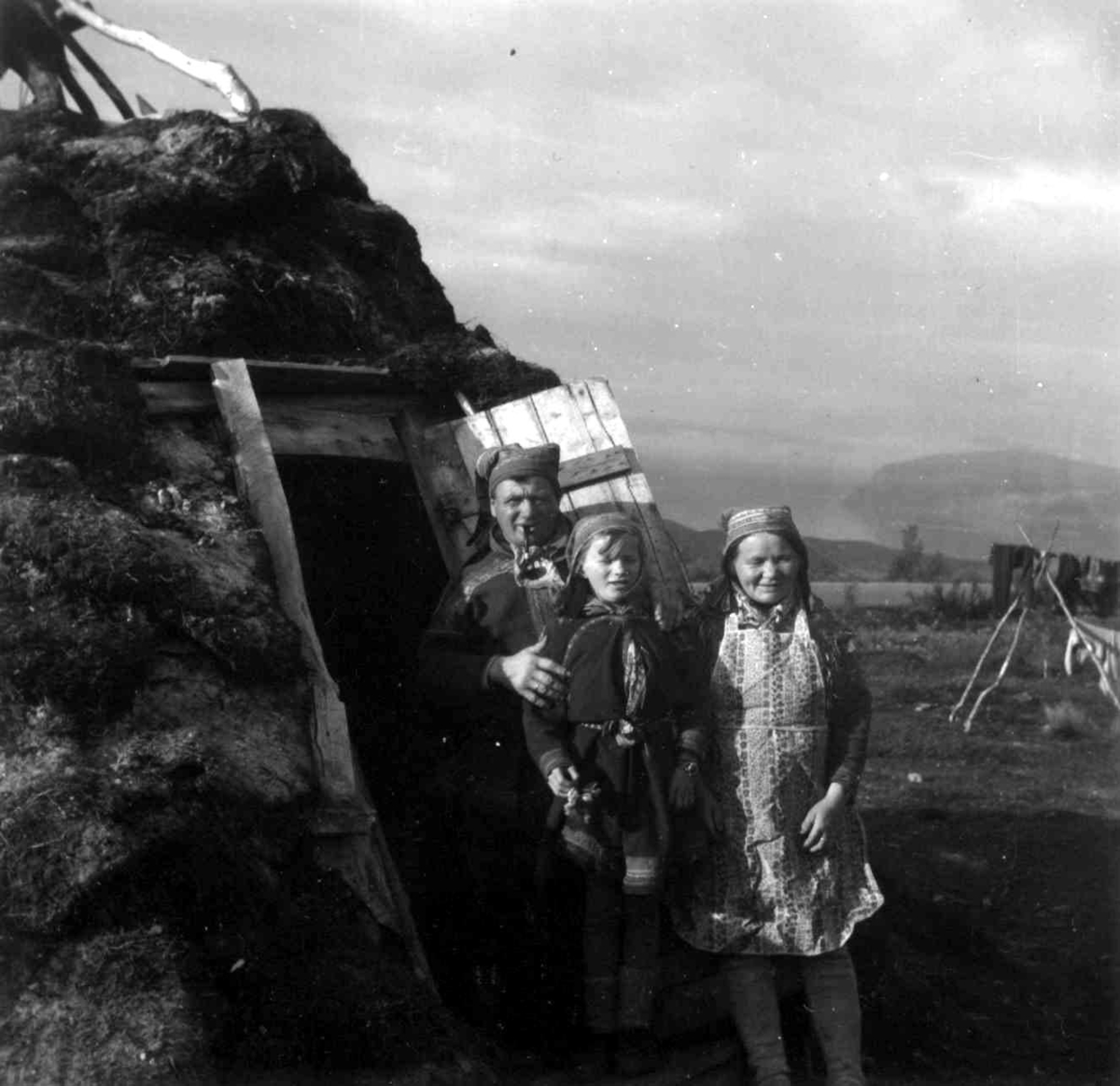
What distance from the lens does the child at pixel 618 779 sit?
4.28 meters

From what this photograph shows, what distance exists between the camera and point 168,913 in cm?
382

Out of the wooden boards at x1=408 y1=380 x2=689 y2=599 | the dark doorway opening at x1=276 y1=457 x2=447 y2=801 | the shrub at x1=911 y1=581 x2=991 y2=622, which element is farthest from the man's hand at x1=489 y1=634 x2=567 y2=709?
the shrub at x1=911 y1=581 x2=991 y2=622

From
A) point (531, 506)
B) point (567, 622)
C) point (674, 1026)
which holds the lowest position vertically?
point (674, 1026)

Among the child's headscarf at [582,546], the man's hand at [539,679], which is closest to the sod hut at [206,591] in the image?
the man's hand at [539,679]

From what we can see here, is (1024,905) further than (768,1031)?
Yes

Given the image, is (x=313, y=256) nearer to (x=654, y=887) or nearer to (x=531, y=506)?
(x=531, y=506)

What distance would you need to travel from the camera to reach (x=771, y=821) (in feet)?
14.7

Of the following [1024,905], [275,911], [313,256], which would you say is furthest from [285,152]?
[1024,905]

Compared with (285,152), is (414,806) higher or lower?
lower

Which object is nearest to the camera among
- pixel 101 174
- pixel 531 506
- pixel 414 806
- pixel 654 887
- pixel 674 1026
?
pixel 654 887

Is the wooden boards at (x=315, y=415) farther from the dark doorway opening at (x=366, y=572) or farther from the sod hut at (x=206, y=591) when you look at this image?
the dark doorway opening at (x=366, y=572)

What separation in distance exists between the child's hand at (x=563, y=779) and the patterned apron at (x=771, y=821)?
1.76 feet

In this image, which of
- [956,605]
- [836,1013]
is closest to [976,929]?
[836,1013]

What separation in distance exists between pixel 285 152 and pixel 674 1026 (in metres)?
4.22
